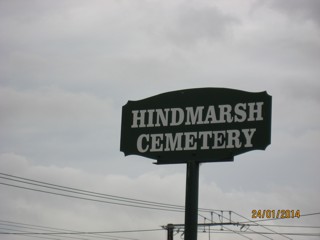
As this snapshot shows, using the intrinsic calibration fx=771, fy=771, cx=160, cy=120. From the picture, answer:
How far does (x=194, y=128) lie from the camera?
1775 centimetres

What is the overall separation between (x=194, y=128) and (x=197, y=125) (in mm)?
99

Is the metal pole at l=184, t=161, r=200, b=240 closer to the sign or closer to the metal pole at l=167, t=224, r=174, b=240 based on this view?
the sign

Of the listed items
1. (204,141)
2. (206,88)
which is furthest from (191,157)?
(206,88)

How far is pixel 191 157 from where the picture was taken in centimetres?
1762

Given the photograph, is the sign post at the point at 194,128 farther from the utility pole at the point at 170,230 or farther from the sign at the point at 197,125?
the utility pole at the point at 170,230

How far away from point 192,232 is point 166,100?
3.20m

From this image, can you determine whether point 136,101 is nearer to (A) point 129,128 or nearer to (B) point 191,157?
(A) point 129,128

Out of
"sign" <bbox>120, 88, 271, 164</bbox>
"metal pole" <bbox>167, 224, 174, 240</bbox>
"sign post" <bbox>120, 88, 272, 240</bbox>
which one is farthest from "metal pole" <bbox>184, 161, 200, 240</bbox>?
"metal pole" <bbox>167, 224, 174, 240</bbox>

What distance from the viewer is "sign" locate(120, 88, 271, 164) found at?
17.3 metres

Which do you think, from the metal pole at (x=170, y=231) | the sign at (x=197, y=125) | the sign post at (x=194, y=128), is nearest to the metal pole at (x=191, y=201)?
the sign post at (x=194, y=128)

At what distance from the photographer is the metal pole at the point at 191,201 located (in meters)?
17.1

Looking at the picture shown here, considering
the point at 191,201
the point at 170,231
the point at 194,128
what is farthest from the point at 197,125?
the point at 170,231

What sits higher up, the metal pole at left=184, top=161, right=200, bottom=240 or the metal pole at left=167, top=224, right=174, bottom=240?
the metal pole at left=167, top=224, right=174, bottom=240

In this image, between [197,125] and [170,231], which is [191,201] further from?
[170,231]
